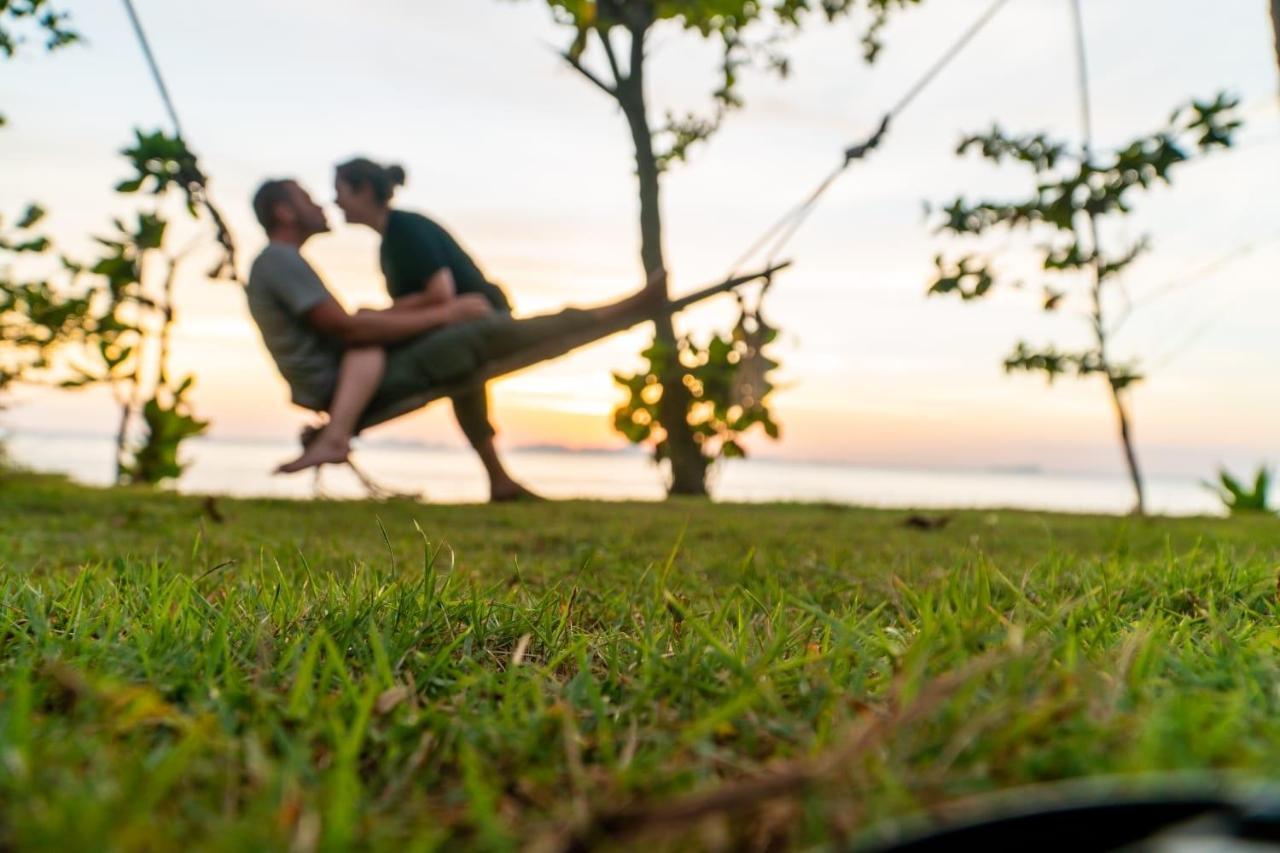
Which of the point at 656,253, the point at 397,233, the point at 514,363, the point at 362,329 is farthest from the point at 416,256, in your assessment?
the point at 656,253

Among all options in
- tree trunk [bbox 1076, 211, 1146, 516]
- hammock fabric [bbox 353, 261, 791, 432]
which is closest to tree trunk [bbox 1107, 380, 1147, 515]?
tree trunk [bbox 1076, 211, 1146, 516]

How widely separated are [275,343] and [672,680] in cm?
429

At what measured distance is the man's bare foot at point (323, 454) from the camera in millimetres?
4602

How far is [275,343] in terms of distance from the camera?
4.78m

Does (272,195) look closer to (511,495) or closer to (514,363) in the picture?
(514,363)

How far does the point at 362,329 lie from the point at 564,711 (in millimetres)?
4156

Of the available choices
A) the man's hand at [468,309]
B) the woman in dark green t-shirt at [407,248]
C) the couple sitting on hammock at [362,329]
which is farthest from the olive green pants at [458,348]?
the woman in dark green t-shirt at [407,248]

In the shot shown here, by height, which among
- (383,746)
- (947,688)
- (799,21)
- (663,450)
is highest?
(799,21)

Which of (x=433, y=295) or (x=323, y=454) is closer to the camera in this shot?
(x=323, y=454)

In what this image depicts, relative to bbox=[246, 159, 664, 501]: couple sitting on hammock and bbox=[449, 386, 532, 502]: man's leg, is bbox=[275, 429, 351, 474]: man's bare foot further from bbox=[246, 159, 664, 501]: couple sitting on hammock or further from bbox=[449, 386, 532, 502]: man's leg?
bbox=[449, 386, 532, 502]: man's leg

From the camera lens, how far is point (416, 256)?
5.08 metres

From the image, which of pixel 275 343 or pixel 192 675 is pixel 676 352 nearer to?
pixel 275 343

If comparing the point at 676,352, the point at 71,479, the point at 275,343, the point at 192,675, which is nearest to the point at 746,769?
the point at 192,675

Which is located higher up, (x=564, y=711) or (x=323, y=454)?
(x=323, y=454)
